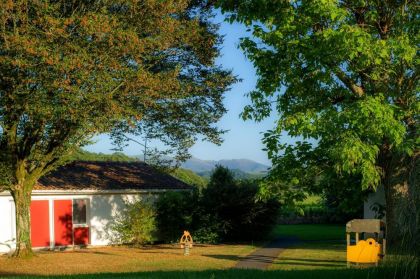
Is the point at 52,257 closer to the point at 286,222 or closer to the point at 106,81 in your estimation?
the point at 106,81

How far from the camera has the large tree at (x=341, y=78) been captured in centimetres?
1237

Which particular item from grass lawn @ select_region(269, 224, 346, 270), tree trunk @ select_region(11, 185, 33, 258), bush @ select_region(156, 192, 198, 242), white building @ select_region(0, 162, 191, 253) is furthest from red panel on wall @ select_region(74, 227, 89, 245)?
grass lawn @ select_region(269, 224, 346, 270)

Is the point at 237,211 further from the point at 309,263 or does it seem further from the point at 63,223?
the point at 309,263

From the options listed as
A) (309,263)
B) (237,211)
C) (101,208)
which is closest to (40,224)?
(101,208)

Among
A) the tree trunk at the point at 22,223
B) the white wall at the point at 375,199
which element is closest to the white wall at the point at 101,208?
the tree trunk at the point at 22,223

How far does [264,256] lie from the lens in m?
21.7

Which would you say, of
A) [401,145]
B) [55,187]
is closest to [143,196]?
[55,187]

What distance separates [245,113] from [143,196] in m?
16.3

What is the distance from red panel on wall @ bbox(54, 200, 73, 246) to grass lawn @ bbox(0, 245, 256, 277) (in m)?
1.42

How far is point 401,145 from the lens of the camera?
11.9 m

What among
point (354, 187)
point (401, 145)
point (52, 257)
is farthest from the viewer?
point (52, 257)

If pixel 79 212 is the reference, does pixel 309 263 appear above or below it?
below

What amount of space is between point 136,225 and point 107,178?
3.93 m

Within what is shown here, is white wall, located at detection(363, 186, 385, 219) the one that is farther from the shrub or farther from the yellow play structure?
the yellow play structure
